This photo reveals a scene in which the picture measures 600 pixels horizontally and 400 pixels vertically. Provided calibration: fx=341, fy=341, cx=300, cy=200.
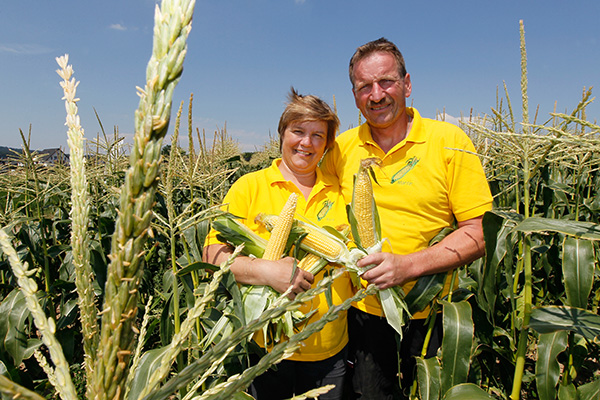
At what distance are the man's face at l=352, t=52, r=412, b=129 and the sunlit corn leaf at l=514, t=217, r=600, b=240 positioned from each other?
1.38 metres

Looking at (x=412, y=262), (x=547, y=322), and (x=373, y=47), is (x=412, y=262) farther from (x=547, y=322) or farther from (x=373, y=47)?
(x=373, y=47)

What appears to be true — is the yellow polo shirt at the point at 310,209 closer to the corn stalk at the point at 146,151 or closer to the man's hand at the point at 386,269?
the man's hand at the point at 386,269

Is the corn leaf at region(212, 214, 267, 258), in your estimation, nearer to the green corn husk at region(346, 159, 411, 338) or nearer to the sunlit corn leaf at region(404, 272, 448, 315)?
the green corn husk at region(346, 159, 411, 338)

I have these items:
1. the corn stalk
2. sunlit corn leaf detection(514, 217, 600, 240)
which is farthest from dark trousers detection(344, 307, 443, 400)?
the corn stalk

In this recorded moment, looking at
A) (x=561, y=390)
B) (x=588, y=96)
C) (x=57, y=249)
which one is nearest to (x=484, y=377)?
(x=561, y=390)

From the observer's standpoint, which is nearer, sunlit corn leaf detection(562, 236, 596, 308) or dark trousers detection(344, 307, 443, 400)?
sunlit corn leaf detection(562, 236, 596, 308)

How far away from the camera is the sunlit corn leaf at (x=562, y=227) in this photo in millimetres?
1524

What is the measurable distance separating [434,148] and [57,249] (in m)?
3.64

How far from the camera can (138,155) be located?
1.30ft

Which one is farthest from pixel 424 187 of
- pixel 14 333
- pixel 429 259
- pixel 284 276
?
pixel 14 333

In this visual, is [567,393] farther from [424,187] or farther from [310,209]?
[310,209]

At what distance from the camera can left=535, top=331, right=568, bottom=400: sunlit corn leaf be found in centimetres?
207

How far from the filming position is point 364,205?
2391mm

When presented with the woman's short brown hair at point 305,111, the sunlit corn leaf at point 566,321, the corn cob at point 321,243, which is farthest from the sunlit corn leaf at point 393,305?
the woman's short brown hair at point 305,111
